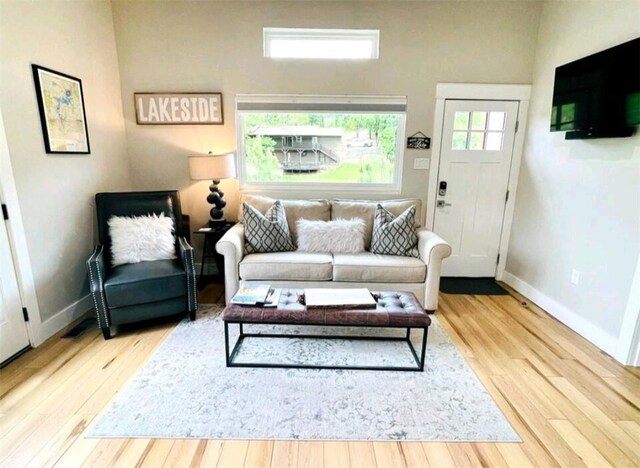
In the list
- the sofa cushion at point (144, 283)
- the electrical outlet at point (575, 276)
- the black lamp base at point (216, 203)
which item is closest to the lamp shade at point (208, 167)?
the black lamp base at point (216, 203)

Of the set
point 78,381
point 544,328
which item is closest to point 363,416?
point 78,381

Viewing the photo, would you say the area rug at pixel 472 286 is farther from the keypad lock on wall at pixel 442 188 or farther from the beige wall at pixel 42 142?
the beige wall at pixel 42 142

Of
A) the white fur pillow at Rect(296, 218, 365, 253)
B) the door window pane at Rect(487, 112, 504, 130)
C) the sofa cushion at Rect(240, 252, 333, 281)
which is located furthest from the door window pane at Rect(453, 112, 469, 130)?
the sofa cushion at Rect(240, 252, 333, 281)

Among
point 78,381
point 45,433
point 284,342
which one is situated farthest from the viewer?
point 284,342

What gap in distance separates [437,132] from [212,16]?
2539 mm

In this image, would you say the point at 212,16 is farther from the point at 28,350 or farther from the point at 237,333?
the point at 28,350

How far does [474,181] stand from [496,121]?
645mm

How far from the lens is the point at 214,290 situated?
3383 millimetres

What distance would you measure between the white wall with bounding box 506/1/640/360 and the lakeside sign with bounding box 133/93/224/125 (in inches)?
127

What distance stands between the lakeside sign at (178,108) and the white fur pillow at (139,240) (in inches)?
46.0

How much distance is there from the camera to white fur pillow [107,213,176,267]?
8.69ft

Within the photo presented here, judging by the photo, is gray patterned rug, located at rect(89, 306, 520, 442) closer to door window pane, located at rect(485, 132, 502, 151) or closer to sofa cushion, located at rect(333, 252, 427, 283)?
sofa cushion, located at rect(333, 252, 427, 283)

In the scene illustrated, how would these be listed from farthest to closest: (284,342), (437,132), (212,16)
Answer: (437,132) → (212,16) → (284,342)

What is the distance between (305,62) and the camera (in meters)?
3.23
